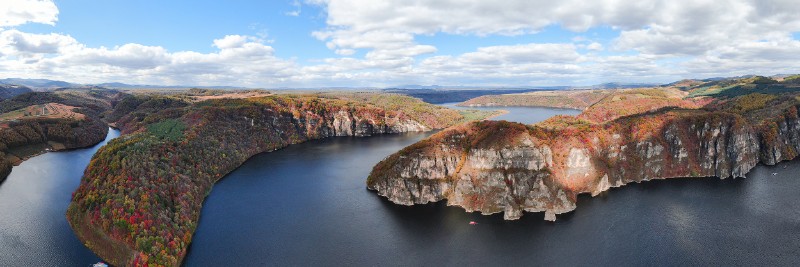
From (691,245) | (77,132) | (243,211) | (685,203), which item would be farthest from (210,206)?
(77,132)

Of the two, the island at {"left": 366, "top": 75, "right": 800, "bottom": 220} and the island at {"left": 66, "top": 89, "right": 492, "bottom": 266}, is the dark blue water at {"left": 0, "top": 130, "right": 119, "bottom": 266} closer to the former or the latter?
the island at {"left": 66, "top": 89, "right": 492, "bottom": 266}

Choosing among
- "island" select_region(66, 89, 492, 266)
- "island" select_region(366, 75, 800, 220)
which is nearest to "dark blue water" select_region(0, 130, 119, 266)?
"island" select_region(66, 89, 492, 266)

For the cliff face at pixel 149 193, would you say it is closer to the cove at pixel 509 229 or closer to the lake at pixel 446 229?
the lake at pixel 446 229

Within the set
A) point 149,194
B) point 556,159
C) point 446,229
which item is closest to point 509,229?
point 446,229

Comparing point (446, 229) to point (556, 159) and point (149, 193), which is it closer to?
point (556, 159)

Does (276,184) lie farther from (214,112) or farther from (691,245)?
(691,245)

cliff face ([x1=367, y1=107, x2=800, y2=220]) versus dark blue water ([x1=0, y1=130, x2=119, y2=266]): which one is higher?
cliff face ([x1=367, y1=107, x2=800, y2=220])

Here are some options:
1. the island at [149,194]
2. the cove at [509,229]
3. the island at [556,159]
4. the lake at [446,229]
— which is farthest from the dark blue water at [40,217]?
the island at [556,159]
